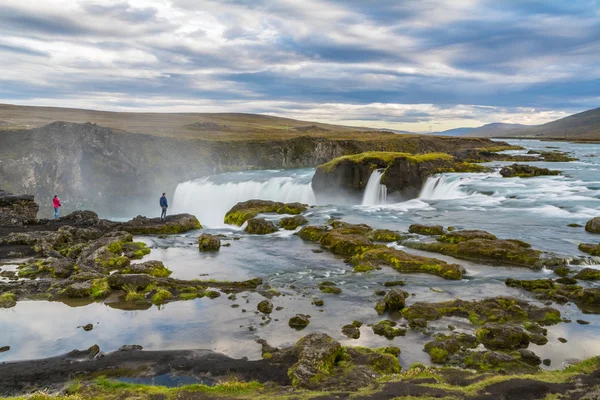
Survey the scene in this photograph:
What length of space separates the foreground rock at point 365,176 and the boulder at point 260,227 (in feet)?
68.7

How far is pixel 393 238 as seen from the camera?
3384cm

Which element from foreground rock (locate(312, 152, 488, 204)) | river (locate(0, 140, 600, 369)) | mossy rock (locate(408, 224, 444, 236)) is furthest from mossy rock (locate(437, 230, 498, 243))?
foreground rock (locate(312, 152, 488, 204))

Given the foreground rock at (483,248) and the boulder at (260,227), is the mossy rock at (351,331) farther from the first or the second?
the boulder at (260,227)

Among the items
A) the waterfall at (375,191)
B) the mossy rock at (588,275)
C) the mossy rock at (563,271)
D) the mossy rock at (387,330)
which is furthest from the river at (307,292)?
the waterfall at (375,191)

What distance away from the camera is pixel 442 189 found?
56.3m

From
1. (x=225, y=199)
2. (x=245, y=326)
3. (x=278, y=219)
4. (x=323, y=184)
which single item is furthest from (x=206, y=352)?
(x=225, y=199)

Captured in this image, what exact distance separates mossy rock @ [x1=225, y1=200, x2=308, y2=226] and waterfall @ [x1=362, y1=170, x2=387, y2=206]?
36.2ft

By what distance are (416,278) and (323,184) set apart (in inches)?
1441

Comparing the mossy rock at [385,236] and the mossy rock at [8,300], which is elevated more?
the mossy rock at [385,236]

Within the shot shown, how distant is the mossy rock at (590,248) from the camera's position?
89.9ft

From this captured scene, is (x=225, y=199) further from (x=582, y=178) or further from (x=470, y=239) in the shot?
(x=582, y=178)

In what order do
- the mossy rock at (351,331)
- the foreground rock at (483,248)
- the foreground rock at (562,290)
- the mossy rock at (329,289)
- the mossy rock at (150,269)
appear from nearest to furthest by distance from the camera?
the mossy rock at (351,331) < the foreground rock at (562,290) < the mossy rock at (329,289) < the mossy rock at (150,269) < the foreground rock at (483,248)

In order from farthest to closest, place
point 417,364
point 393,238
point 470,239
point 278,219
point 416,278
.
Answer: point 278,219, point 393,238, point 470,239, point 416,278, point 417,364

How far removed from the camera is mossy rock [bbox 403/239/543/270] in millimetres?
26922
